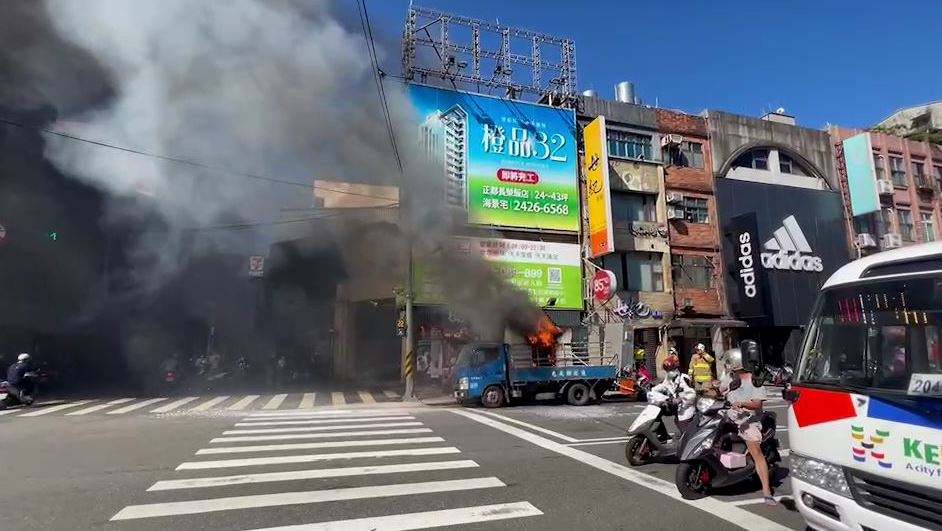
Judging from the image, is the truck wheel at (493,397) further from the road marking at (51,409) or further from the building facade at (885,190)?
the building facade at (885,190)

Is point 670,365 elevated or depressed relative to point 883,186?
depressed

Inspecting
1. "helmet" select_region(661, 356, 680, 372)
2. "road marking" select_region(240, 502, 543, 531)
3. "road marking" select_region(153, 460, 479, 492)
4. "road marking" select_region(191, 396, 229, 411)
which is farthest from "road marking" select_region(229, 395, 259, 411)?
"helmet" select_region(661, 356, 680, 372)

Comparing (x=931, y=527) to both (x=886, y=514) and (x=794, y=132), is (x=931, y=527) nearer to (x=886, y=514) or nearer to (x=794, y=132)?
(x=886, y=514)

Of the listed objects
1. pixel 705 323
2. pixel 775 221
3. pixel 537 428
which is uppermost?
pixel 775 221

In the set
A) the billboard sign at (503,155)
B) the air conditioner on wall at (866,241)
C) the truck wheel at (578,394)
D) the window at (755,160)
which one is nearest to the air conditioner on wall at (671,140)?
the window at (755,160)

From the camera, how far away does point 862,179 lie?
24828mm

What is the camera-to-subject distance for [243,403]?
14109mm

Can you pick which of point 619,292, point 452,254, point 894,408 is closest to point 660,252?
point 619,292

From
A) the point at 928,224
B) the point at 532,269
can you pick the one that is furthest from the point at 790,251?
the point at 532,269

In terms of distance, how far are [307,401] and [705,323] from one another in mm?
14952

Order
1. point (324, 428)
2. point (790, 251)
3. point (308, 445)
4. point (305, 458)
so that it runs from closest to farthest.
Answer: point (305, 458)
point (308, 445)
point (324, 428)
point (790, 251)

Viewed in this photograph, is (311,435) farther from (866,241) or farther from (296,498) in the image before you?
(866,241)

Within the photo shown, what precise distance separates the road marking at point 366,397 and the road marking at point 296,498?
9.64 meters

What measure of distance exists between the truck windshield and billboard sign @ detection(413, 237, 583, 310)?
14.6m
